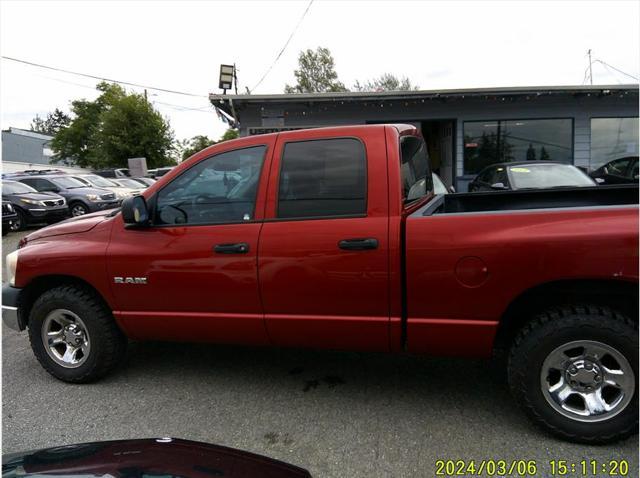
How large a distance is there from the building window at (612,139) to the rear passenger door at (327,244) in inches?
538

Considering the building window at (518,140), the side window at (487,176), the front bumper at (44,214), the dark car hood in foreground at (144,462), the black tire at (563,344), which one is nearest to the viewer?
the dark car hood in foreground at (144,462)

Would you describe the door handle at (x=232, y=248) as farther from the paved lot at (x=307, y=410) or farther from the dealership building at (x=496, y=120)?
the dealership building at (x=496, y=120)

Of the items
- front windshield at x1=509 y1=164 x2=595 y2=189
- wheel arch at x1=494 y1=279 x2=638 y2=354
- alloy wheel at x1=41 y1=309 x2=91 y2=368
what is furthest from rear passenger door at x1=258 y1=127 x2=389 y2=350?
front windshield at x1=509 y1=164 x2=595 y2=189

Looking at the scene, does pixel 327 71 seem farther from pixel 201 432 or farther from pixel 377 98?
pixel 201 432

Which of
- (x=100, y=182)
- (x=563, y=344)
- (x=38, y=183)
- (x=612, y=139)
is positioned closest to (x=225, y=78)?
(x=100, y=182)

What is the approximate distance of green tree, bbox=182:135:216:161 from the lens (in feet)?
167

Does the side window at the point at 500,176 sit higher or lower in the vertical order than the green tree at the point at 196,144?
lower

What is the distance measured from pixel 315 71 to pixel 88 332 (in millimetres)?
45865

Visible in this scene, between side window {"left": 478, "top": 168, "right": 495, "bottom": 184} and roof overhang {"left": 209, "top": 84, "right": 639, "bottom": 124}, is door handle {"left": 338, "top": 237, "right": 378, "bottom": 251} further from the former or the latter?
roof overhang {"left": 209, "top": 84, "right": 639, "bottom": 124}

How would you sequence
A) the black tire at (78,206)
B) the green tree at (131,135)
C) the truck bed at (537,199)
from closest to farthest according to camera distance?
the truck bed at (537,199) < the black tire at (78,206) < the green tree at (131,135)

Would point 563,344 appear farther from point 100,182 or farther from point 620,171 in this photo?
point 100,182

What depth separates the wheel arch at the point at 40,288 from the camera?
143 inches

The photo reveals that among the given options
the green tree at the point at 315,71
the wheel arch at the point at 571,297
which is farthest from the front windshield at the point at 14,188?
the green tree at the point at 315,71

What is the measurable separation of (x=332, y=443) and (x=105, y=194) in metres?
16.2
